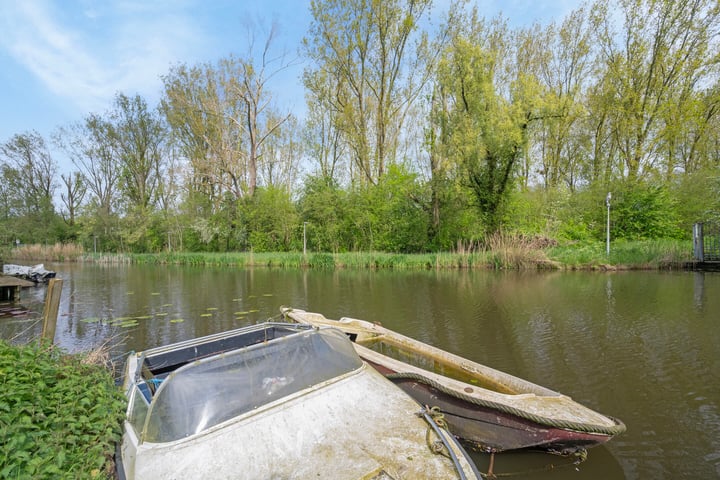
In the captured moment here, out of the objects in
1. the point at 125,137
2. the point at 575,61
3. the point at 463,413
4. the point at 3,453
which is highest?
the point at 575,61

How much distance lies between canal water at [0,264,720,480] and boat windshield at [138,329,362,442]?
1649mm

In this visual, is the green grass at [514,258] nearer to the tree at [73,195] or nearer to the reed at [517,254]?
the reed at [517,254]

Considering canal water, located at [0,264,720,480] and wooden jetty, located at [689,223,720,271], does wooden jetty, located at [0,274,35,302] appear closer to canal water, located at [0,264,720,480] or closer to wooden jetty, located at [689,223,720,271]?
canal water, located at [0,264,720,480]

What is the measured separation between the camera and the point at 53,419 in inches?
109

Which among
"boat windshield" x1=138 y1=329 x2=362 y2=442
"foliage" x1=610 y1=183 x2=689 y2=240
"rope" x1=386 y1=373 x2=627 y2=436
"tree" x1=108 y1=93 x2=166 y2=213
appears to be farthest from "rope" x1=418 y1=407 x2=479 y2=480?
"tree" x1=108 y1=93 x2=166 y2=213

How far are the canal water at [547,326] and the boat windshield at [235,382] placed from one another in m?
1.65

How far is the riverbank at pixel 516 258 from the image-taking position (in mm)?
17875

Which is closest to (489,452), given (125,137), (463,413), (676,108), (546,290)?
(463,413)

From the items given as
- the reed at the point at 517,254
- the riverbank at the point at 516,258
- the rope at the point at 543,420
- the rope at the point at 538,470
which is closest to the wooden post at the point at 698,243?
the riverbank at the point at 516,258

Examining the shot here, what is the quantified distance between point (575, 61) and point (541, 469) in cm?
3158

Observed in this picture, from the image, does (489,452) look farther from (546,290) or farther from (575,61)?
(575,61)

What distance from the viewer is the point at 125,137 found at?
115 feet

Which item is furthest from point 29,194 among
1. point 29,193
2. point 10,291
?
point 10,291

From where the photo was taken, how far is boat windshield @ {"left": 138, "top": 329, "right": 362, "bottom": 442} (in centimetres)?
256
